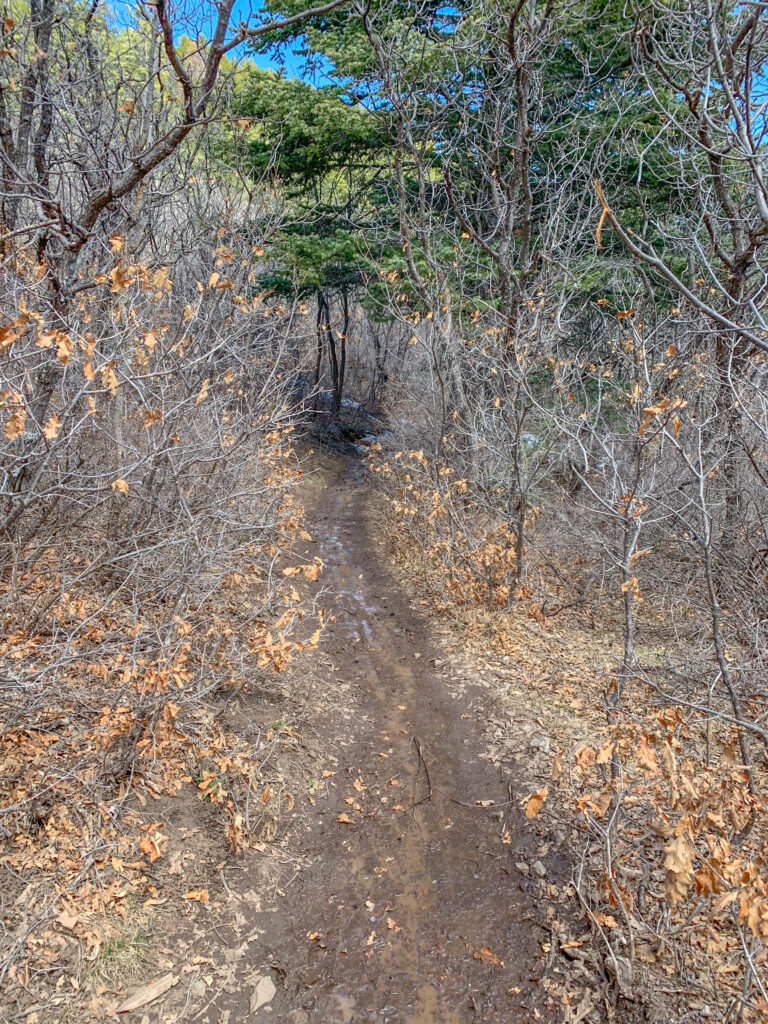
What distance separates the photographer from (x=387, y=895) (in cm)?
417

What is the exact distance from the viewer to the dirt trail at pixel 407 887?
3502mm

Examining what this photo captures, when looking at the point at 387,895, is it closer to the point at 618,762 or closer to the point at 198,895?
the point at 198,895

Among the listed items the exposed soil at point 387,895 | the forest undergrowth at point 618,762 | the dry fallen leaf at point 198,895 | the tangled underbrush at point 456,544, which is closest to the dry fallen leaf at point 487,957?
the exposed soil at point 387,895

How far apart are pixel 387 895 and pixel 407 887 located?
152mm

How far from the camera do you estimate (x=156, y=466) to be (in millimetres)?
6023

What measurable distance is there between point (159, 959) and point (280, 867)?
996 millimetres

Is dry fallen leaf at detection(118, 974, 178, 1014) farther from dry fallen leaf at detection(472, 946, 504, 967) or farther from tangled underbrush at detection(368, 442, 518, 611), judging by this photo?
tangled underbrush at detection(368, 442, 518, 611)

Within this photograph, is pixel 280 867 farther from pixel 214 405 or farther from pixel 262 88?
pixel 262 88

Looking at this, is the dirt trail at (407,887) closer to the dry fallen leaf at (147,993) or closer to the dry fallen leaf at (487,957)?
the dry fallen leaf at (487,957)

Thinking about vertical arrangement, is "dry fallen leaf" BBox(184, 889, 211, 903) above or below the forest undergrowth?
below

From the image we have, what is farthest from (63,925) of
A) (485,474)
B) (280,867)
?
(485,474)

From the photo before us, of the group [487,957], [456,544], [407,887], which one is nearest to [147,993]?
[407,887]

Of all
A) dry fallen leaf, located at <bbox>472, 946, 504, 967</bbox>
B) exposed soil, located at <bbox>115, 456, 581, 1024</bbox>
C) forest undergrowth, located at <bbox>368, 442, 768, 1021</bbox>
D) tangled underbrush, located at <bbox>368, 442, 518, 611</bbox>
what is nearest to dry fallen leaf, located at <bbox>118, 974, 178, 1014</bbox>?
exposed soil, located at <bbox>115, 456, 581, 1024</bbox>

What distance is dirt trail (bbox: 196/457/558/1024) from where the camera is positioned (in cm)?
350
